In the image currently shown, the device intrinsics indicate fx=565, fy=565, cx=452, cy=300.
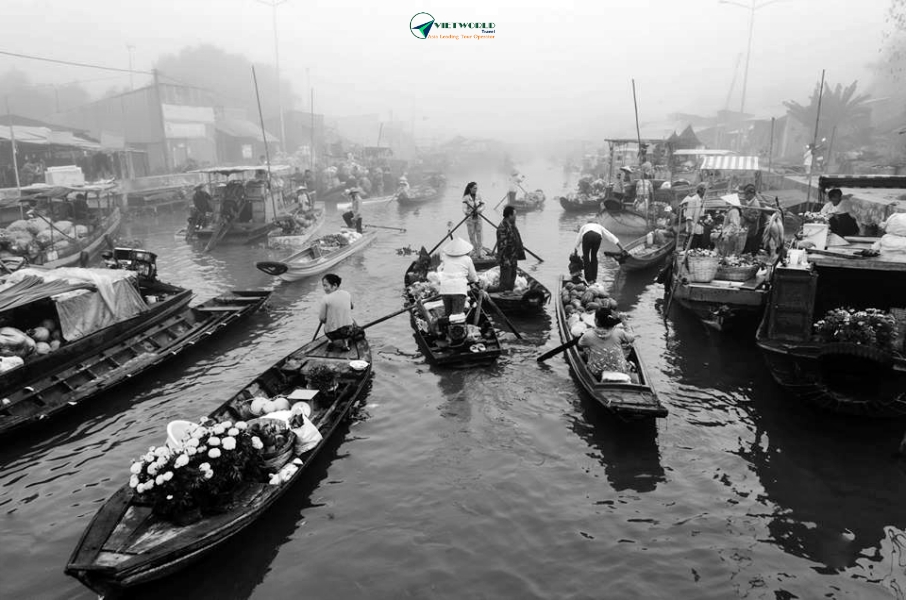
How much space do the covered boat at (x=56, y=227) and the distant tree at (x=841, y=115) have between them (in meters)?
40.7

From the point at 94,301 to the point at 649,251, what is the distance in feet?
50.6

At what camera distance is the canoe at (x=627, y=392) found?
7.49 m

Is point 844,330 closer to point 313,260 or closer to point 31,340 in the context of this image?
point 31,340

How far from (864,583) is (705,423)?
3.26m

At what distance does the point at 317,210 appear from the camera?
28.2 metres

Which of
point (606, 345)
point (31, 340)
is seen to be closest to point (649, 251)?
point (606, 345)

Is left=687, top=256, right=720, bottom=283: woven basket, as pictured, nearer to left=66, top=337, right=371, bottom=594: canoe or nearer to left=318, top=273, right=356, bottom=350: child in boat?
left=318, top=273, right=356, bottom=350: child in boat

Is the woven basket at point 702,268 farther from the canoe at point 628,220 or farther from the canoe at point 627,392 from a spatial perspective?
the canoe at point 628,220

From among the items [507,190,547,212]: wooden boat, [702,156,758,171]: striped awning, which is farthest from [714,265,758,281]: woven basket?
[507,190,547,212]: wooden boat

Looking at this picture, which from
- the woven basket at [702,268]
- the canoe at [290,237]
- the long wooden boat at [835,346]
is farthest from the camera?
the canoe at [290,237]

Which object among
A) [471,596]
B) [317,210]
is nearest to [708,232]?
[471,596]

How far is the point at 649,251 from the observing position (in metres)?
18.5

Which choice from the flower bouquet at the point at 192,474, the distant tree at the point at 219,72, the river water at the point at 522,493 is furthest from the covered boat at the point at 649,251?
the distant tree at the point at 219,72

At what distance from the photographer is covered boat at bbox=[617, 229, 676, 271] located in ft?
56.7
